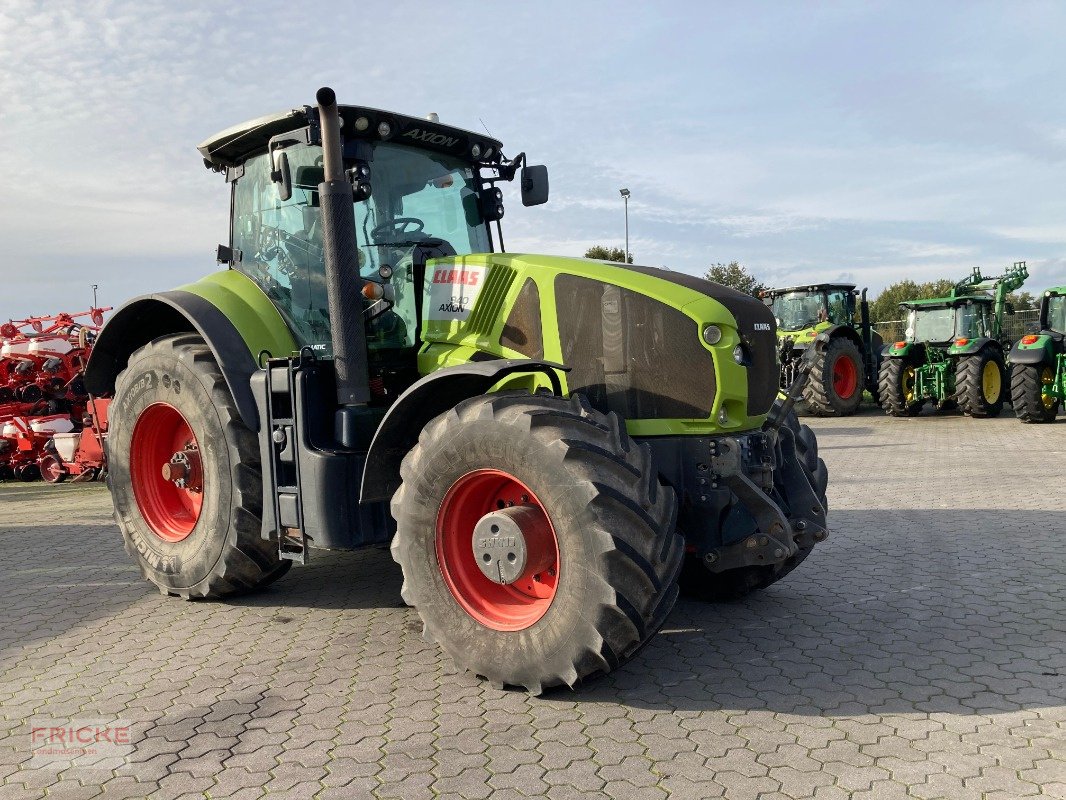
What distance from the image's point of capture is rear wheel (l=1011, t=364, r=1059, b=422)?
1548 cm

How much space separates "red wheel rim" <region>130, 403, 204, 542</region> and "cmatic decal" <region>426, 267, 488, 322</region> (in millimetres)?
2003

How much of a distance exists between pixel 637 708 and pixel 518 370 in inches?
61.0

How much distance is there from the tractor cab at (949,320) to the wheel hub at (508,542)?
1639cm

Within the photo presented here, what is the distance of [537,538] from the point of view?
3900 millimetres

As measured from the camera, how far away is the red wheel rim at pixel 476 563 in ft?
13.3

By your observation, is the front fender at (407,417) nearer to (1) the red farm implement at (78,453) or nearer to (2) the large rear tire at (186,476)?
(2) the large rear tire at (186,476)

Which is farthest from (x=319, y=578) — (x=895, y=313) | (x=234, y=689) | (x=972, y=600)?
(x=895, y=313)

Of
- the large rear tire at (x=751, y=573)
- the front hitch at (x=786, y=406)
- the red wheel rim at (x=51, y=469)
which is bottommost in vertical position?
the red wheel rim at (x=51, y=469)

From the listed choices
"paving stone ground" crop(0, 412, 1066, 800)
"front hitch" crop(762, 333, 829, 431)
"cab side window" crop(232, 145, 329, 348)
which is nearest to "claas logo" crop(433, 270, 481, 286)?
"cab side window" crop(232, 145, 329, 348)

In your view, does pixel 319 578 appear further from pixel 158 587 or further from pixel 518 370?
pixel 518 370

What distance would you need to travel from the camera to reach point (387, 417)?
4410mm

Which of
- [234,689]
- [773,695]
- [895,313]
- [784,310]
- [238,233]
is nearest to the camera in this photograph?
[773,695]

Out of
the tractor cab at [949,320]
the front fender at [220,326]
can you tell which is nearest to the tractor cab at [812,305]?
the tractor cab at [949,320]

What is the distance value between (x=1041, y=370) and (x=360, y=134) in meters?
14.4
